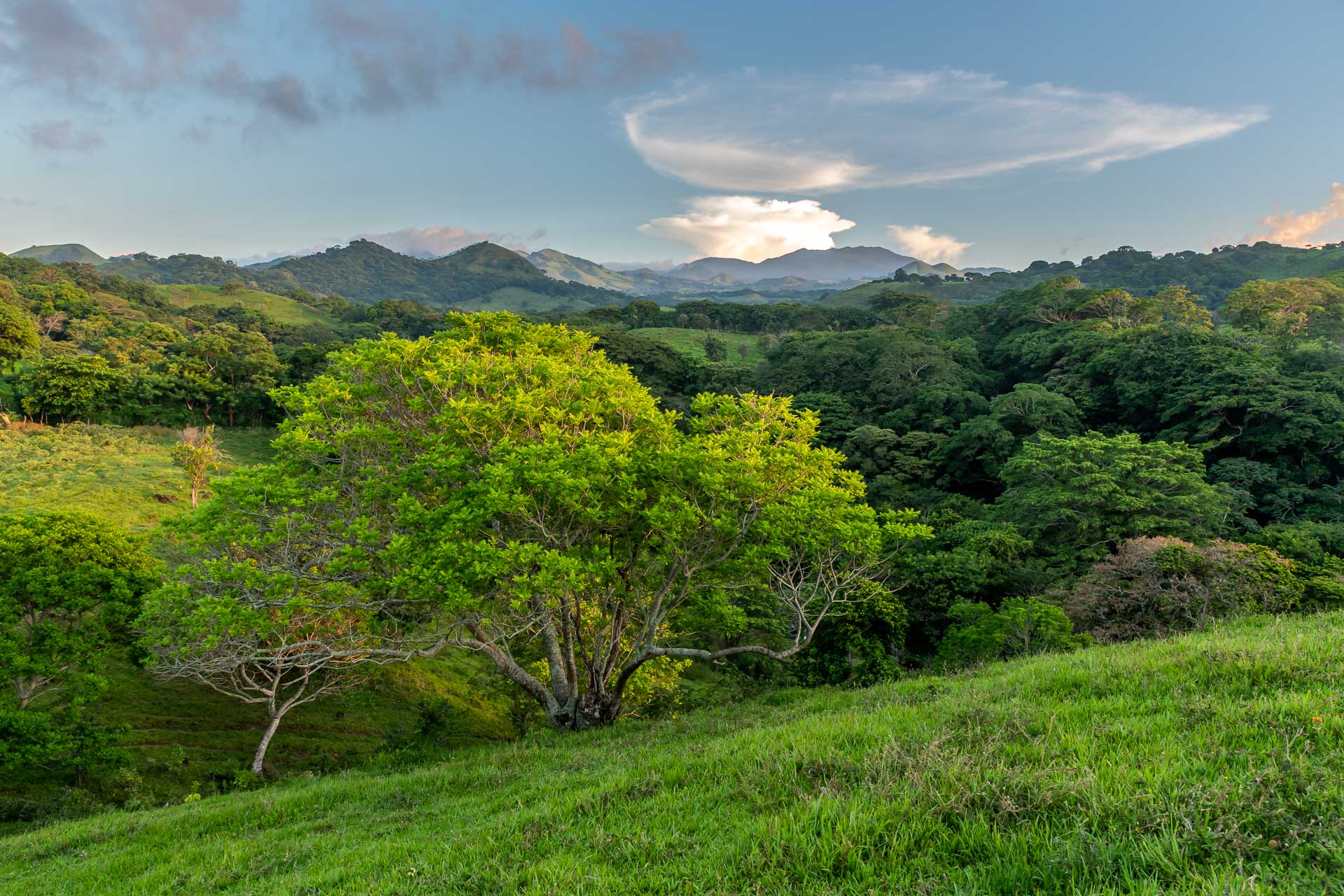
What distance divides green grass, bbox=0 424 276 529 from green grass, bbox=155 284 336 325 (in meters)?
83.6

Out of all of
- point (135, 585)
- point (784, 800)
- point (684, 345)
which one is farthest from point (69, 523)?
point (684, 345)

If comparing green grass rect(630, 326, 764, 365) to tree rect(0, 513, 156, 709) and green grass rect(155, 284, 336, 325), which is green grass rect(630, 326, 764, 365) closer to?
tree rect(0, 513, 156, 709)

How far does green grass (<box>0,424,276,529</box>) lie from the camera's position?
3378 centimetres

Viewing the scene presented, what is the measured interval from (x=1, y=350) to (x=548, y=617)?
84.9 m

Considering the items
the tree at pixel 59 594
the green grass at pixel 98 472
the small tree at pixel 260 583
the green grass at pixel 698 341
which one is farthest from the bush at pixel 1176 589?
the green grass at pixel 698 341

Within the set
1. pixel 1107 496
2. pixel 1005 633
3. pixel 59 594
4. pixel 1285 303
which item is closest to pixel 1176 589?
pixel 1005 633

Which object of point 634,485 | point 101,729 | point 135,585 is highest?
point 634,485

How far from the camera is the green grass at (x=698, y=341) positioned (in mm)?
84438

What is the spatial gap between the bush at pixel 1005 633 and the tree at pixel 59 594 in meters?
24.2

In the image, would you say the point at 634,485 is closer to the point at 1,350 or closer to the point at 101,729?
the point at 101,729

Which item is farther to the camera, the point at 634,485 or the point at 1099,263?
the point at 1099,263

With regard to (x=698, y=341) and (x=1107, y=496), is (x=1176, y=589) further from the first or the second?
(x=698, y=341)

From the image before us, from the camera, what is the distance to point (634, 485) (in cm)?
1336

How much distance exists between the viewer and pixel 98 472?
4056cm
